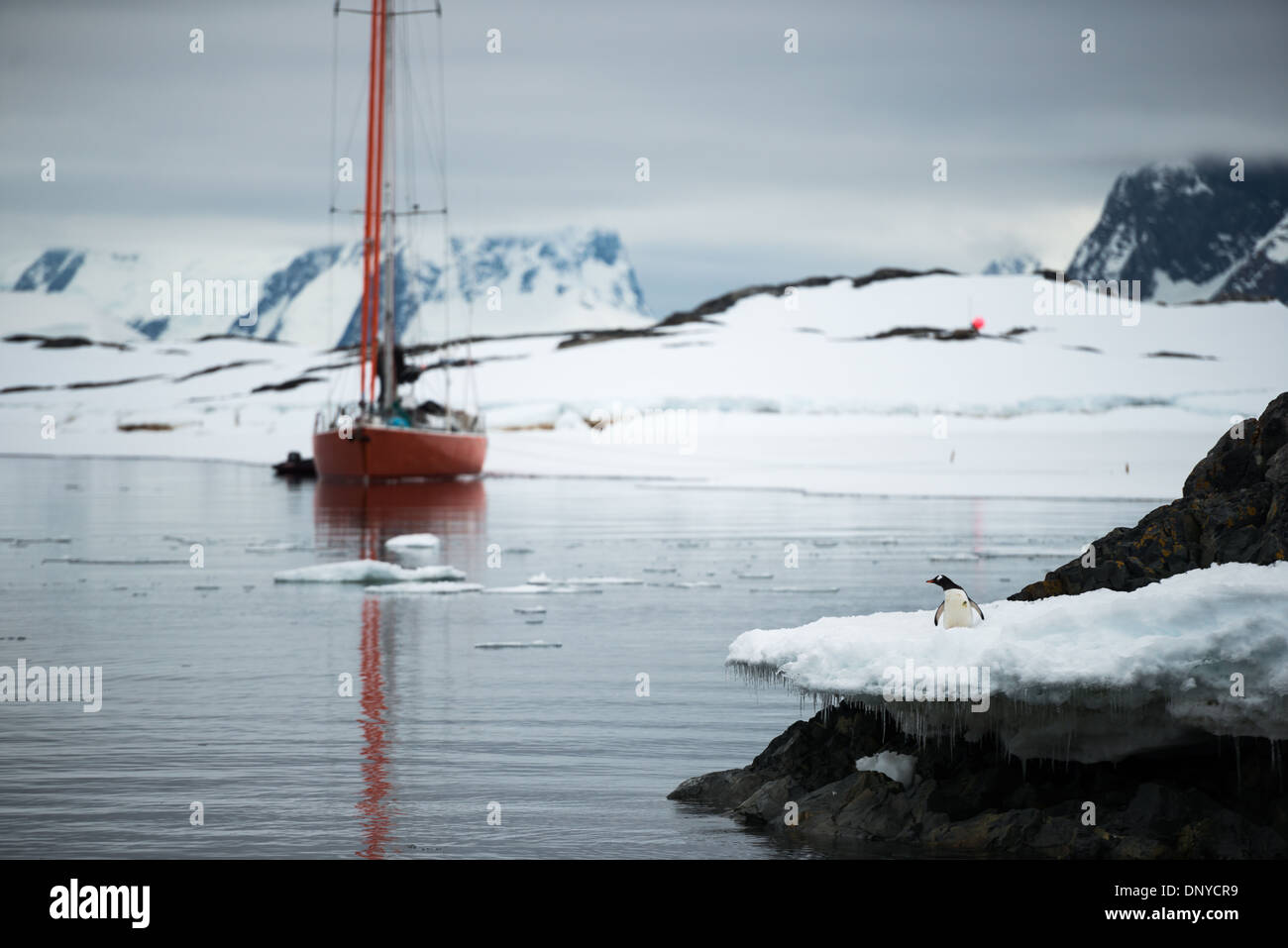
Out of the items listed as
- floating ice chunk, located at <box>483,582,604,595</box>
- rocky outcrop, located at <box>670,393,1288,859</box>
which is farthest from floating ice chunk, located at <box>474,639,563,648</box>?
rocky outcrop, located at <box>670,393,1288,859</box>

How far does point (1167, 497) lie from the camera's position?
43.2 meters

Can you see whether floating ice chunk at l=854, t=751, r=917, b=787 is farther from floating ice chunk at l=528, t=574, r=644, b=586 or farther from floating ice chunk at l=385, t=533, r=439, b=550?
floating ice chunk at l=385, t=533, r=439, b=550

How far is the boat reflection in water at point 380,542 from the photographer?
10975mm

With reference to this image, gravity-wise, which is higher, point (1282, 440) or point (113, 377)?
point (113, 377)

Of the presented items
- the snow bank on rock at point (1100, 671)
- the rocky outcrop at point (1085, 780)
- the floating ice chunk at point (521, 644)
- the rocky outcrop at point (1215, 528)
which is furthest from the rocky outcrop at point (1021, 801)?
the floating ice chunk at point (521, 644)

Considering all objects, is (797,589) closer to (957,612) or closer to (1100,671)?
(957,612)

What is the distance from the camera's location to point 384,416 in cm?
5884

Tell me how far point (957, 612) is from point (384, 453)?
48.7m

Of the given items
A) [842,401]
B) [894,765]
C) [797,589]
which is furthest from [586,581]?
[842,401]

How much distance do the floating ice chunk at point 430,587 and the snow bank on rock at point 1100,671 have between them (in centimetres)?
1347

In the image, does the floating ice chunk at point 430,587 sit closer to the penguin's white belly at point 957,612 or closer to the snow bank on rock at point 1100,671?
the snow bank on rock at point 1100,671
